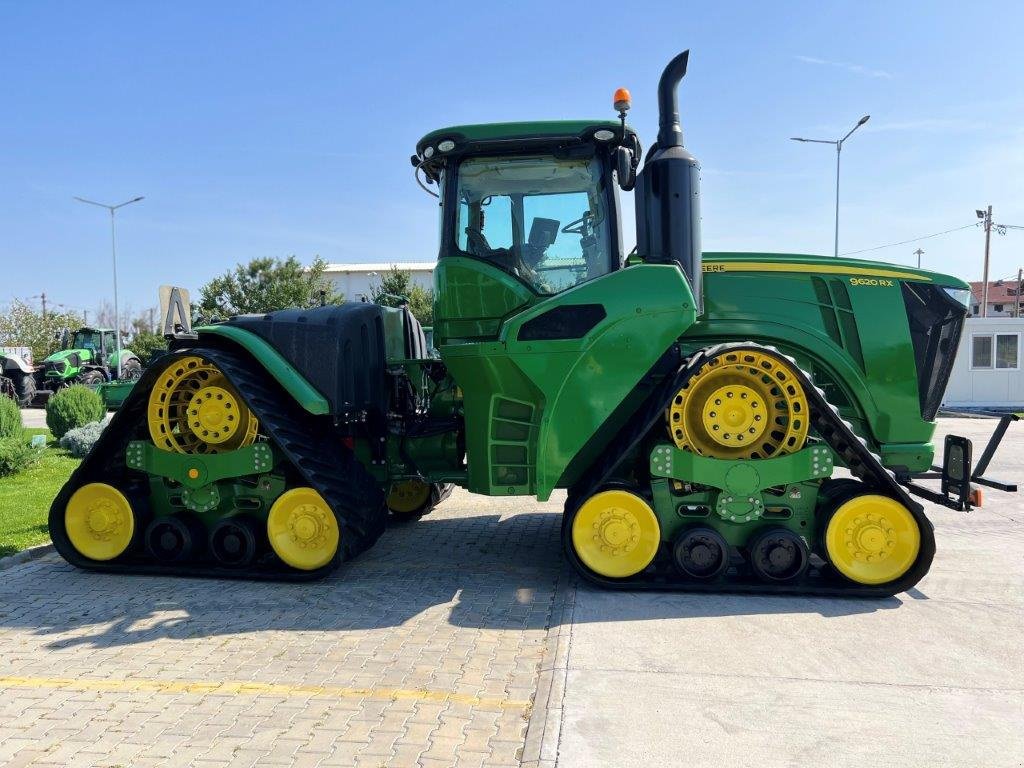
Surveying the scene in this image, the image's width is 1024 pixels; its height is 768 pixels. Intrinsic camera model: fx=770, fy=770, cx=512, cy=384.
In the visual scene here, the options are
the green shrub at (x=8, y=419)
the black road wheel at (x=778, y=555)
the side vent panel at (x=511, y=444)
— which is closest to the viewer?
the black road wheel at (x=778, y=555)

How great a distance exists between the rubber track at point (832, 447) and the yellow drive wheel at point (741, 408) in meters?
0.08

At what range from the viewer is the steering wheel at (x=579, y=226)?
560 centimetres

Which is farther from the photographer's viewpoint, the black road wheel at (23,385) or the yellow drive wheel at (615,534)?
the black road wheel at (23,385)

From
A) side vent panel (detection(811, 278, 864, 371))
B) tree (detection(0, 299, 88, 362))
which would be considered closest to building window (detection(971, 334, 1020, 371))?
side vent panel (detection(811, 278, 864, 371))

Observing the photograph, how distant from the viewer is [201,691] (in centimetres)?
385

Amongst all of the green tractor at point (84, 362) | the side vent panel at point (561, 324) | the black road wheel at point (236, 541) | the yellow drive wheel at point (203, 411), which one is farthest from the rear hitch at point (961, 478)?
the green tractor at point (84, 362)

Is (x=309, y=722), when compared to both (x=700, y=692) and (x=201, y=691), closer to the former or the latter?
(x=201, y=691)

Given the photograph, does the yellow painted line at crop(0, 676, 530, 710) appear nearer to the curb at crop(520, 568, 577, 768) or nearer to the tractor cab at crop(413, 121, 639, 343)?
the curb at crop(520, 568, 577, 768)

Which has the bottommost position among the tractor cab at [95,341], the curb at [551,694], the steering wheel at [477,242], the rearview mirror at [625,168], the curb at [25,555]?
the curb at [25,555]

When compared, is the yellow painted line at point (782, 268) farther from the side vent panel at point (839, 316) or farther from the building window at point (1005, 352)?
the building window at point (1005, 352)

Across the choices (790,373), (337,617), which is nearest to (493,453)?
(337,617)

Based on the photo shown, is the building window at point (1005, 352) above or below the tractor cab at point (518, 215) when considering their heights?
below

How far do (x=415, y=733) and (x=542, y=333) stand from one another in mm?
Result: 2730

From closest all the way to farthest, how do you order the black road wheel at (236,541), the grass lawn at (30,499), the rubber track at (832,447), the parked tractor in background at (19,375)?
the rubber track at (832,447)
the black road wheel at (236,541)
the grass lawn at (30,499)
the parked tractor in background at (19,375)
